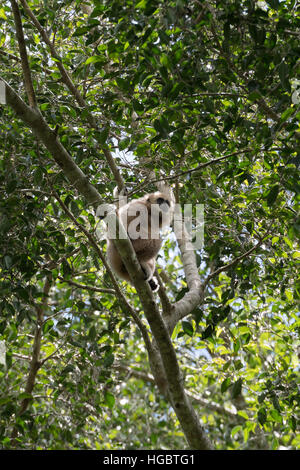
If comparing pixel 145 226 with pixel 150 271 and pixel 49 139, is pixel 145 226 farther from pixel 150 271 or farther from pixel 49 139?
pixel 49 139

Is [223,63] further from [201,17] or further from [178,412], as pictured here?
[178,412]

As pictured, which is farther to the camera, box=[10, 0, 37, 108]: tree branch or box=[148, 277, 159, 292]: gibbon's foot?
box=[148, 277, 159, 292]: gibbon's foot

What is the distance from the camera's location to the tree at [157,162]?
3.26m

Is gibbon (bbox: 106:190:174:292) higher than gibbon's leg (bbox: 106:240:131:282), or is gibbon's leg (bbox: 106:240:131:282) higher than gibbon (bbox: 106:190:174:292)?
gibbon (bbox: 106:190:174:292)

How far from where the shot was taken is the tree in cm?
326

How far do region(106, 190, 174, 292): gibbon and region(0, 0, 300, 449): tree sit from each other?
0.89ft

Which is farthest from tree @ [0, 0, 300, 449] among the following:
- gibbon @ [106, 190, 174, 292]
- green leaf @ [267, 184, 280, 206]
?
gibbon @ [106, 190, 174, 292]

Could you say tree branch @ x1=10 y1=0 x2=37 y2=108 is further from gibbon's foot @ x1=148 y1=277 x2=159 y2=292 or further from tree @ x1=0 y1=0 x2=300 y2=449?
gibbon's foot @ x1=148 y1=277 x2=159 y2=292

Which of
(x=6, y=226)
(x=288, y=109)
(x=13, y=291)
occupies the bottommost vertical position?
(x=13, y=291)

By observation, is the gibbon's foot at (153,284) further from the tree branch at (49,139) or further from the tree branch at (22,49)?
the tree branch at (22,49)

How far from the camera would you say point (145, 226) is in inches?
215

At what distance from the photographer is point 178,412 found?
4246mm
